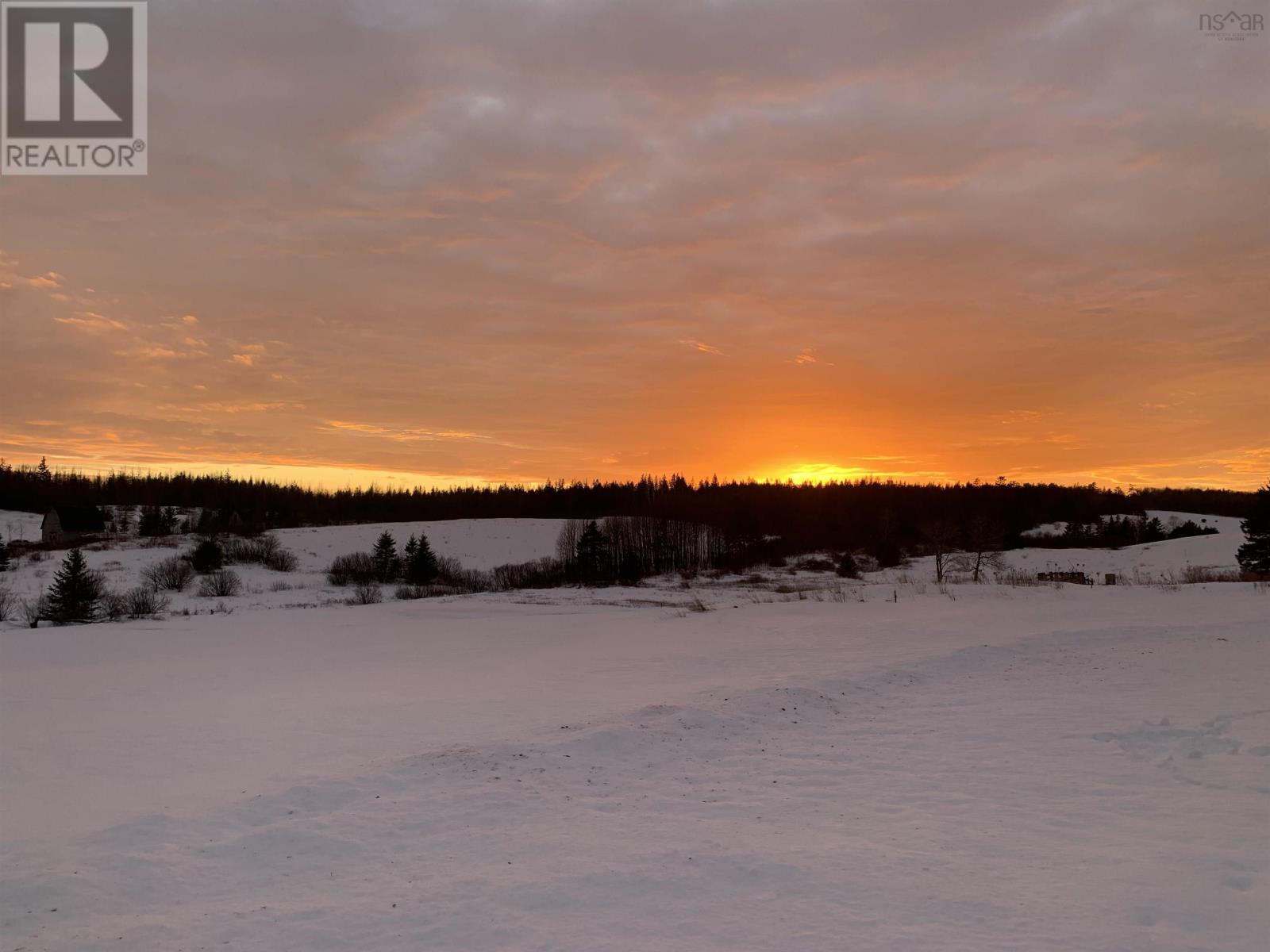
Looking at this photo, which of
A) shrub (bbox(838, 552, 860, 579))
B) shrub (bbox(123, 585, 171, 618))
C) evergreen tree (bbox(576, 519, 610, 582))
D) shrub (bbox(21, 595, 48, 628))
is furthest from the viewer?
evergreen tree (bbox(576, 519, 610, 582))

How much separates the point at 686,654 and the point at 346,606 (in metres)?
22.7

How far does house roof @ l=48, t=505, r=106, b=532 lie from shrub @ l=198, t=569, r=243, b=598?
33462 millimetres

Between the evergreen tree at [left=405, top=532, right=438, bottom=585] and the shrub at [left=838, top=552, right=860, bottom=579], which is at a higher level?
the evergreen tree at [left=405, top=532, right=438, bottom=585]

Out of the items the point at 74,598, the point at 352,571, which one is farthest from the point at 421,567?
the point at 74,598

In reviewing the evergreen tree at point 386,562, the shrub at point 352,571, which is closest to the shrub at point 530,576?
the evergreen tree at point 386,562

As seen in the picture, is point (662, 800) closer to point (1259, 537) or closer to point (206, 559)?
point (1259, 537)

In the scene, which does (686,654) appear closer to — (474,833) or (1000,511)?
(474,833)

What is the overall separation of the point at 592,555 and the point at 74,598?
32.0m

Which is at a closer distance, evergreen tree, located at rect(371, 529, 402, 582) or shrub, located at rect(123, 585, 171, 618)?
shrub, located at rect(123, 585, 171, 618)

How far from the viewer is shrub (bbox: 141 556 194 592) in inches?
1789

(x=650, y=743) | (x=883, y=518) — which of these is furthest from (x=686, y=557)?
(x=650, y=743)

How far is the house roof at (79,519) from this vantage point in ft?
239

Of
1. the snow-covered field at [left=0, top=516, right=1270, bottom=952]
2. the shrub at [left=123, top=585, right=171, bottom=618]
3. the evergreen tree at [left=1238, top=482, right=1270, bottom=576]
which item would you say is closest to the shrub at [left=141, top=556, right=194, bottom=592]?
the shrub at [left=123, top=585, right=171, bottom=618]

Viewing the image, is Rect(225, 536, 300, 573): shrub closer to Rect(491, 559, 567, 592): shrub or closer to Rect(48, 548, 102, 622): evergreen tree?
Rect(491, 559, 567, 592): shrub
